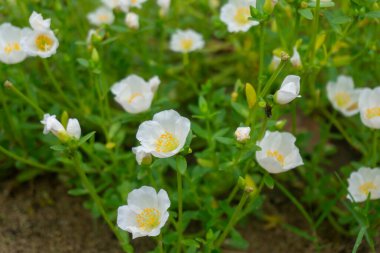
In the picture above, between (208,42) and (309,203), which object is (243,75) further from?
(309,203)

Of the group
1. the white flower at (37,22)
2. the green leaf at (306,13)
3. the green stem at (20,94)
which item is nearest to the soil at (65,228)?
the green stem at (20,94)

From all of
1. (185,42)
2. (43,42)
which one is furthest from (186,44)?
(43,42)

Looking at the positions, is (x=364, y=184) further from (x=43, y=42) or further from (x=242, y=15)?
(x=43, y=42)

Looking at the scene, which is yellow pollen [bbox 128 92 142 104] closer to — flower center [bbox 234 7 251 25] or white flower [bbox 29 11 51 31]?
white flower [bbox 29 11 51 31]

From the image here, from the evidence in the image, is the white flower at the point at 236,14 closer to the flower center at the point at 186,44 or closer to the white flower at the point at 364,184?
the flower center at the point at 186,44

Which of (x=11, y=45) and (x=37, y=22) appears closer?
(x=37, y=22)

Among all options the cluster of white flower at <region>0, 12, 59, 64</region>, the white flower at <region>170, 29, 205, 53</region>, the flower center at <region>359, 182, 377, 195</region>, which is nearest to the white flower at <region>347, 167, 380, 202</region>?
the flower center at <region>359, 182, 377, 195</region>

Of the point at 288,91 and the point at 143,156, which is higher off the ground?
the point at 288,91
